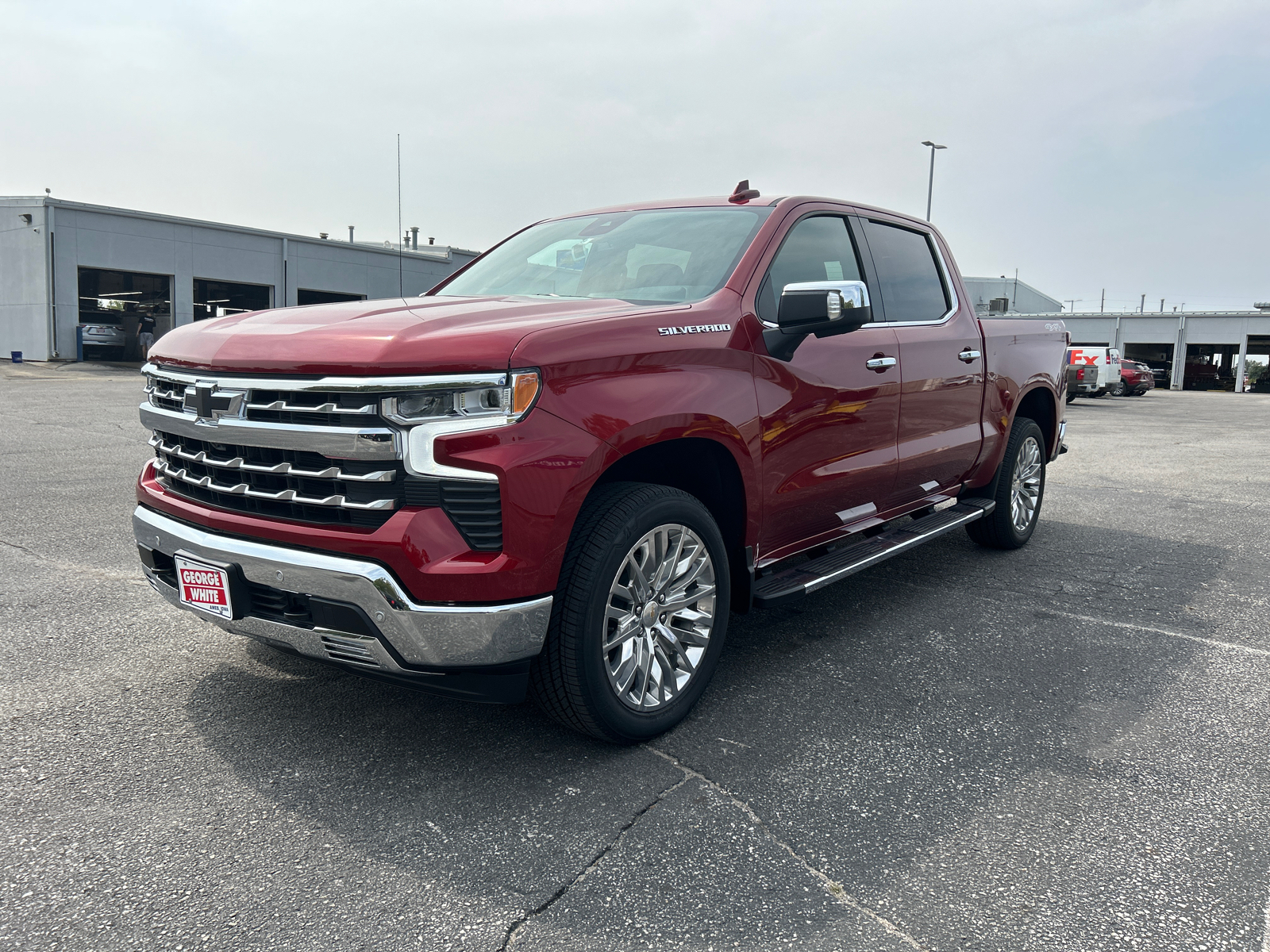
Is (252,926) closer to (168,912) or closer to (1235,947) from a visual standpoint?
(168,912)

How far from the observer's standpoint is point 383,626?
2596 mm

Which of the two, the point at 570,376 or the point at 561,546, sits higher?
the point at 570,376

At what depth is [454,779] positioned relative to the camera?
2.86 m

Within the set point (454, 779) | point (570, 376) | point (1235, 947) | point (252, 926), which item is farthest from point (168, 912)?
point (1235, 947)

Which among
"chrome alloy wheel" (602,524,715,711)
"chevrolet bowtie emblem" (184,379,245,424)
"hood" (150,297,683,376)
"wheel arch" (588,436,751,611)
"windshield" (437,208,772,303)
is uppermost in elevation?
"windshield" (437,208,772,303)

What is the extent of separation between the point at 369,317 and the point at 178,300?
3308 cm

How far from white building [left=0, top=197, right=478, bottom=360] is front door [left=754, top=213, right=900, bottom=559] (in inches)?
983

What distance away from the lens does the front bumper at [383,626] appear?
258cm

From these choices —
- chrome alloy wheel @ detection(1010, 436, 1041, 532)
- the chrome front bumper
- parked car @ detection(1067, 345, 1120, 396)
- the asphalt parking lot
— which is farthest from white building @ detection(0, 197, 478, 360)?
the chrome front bumper

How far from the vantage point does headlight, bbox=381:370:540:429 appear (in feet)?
8.47

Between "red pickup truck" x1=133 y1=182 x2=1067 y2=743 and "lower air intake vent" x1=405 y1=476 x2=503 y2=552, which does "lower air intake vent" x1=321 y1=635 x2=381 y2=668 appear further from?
"lower air intake vent" x1=405 y1=476 x2=503 y2=552

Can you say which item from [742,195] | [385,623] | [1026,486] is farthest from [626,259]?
[1026,486]

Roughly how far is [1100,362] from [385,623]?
86.5 feet

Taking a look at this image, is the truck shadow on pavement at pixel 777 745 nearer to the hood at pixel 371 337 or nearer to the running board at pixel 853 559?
the running board at pixel 853 559
